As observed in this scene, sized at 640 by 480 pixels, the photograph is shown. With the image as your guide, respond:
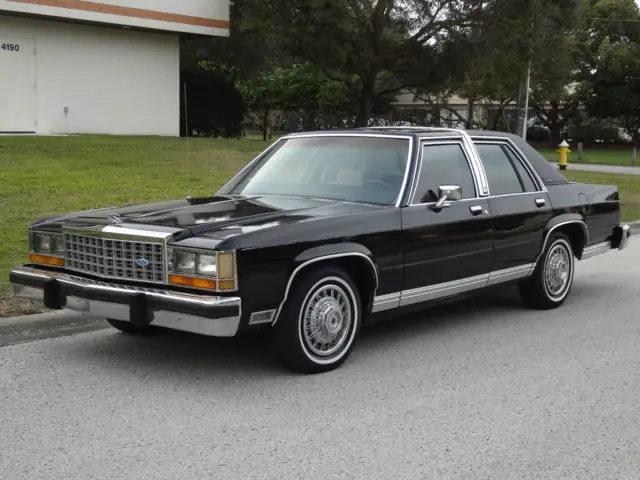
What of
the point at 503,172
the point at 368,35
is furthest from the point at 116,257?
the point at 368,35

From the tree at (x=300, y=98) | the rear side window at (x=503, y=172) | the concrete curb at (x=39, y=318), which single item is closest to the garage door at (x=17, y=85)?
the concrete curb at (x=39, y=318)

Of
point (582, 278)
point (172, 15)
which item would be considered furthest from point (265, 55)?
point (582, 278)

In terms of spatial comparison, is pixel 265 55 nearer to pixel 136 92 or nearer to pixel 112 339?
pixel 136 92

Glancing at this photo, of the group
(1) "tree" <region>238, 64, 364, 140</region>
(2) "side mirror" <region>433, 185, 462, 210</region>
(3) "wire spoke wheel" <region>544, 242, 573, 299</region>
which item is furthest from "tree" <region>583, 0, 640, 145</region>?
(2) "side mirror" <region>433, 185, 462, 210</region>

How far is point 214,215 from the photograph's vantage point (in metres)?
5.54

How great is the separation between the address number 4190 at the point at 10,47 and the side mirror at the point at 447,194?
1721 centimetres

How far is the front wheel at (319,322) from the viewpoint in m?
5.18

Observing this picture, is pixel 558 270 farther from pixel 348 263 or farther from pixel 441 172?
pixel 348 263

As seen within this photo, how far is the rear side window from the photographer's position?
7008 mm

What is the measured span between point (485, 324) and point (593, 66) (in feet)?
153

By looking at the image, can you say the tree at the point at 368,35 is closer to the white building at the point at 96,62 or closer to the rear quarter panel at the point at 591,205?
the white building at the point at 96,62

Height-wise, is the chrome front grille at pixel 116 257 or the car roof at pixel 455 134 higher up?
the car roof at pixel 455 134

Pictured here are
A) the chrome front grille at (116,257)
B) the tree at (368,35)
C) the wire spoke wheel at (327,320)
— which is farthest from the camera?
the tree at (368,35)

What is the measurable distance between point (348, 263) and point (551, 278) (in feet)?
8.97
